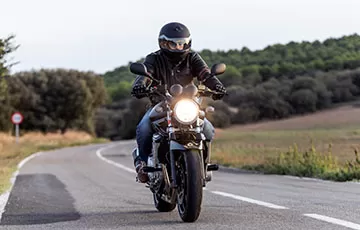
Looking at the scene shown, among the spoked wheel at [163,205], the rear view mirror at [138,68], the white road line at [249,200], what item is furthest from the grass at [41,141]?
the rear view mirror at [138,68]

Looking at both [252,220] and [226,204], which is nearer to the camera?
[252,220]

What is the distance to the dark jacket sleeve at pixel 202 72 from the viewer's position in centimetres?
859

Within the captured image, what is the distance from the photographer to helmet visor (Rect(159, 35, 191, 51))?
8258mm

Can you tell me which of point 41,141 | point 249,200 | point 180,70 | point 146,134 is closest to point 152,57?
point 180,70

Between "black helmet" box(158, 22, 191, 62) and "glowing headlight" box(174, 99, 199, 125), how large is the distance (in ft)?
2.86

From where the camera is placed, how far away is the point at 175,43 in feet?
27.1

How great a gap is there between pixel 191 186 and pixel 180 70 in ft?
5.62

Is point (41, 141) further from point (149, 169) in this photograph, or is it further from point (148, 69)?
point (149, 169)

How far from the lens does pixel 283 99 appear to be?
5534 cm

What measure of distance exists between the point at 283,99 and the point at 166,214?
155ft

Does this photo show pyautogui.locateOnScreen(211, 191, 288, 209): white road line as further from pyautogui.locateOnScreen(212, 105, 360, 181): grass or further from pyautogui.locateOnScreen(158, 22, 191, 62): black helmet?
pyautogui.locateOnScreen(212, 105, 360, 181): grass

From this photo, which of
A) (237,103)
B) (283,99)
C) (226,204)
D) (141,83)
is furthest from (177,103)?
(237,103)

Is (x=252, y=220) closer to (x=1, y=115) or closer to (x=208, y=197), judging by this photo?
(x=208, y=197)

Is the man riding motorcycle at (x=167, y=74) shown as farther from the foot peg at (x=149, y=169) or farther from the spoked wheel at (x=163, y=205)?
the spoked wheel at (x=163, y=205)
